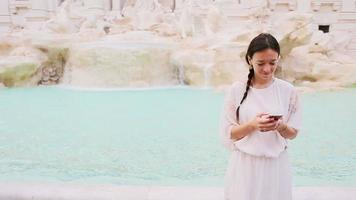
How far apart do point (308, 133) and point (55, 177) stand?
2810 millimetres

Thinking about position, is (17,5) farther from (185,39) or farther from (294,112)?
(294,112)

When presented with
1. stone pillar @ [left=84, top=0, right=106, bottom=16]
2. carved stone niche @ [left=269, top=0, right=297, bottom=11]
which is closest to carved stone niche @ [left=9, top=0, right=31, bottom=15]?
stone pillar @ [left=84, top=0, right=106, bottom=16]

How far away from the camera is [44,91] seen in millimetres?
6984

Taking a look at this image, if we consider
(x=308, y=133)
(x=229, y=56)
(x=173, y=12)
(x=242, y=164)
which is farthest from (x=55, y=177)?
(x=173, y=12)

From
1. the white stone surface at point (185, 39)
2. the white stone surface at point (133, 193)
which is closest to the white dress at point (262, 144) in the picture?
the white stone surface at point (133, 193)

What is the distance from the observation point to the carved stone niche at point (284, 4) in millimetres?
7234

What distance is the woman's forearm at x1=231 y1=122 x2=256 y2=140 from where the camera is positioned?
63.3 inches

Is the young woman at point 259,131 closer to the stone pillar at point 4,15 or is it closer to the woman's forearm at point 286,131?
the woman's forearm at point 286,131

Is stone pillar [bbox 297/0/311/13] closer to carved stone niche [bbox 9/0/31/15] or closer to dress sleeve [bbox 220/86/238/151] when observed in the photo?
carved stone niche [bbox 9/0/31/15]

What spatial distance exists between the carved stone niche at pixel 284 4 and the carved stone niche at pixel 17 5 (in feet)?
14.1

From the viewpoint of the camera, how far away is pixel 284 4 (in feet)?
24.0

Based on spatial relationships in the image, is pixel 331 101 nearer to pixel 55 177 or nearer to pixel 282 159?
pixel 55 177

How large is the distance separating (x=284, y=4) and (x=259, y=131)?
20.0ft

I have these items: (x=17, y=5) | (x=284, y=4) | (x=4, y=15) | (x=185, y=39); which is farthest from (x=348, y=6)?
(x=4, y=15)
